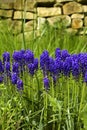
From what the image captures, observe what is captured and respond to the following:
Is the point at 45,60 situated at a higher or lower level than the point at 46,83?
higher

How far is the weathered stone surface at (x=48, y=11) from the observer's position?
5.32 metres

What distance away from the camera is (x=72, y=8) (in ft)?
17.3

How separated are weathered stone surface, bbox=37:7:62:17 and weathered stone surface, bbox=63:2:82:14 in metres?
0.08

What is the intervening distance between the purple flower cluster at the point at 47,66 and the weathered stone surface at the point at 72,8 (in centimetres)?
320

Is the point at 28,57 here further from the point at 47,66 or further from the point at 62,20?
the point at 62,20

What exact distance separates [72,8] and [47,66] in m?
3.33

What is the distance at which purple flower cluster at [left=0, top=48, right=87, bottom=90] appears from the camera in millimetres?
2008

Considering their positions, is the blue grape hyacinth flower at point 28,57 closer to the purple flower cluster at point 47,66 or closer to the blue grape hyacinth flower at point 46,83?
the purple flower cluster at point 47,66

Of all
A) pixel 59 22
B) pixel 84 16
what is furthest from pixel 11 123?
pixel 84 16

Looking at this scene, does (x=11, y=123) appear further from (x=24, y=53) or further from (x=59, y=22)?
(x=59, y=22)

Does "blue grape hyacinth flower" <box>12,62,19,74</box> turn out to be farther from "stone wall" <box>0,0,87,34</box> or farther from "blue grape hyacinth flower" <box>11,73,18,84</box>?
"stone wall" <box>0,0,87,34</box>

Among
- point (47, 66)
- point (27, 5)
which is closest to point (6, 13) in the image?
point (27, 5)

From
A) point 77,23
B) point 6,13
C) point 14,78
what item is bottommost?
point 77,23

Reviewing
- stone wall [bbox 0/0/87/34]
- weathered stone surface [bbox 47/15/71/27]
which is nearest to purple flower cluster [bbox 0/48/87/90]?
weathered stone surface [bbox 47/15/71/27]
